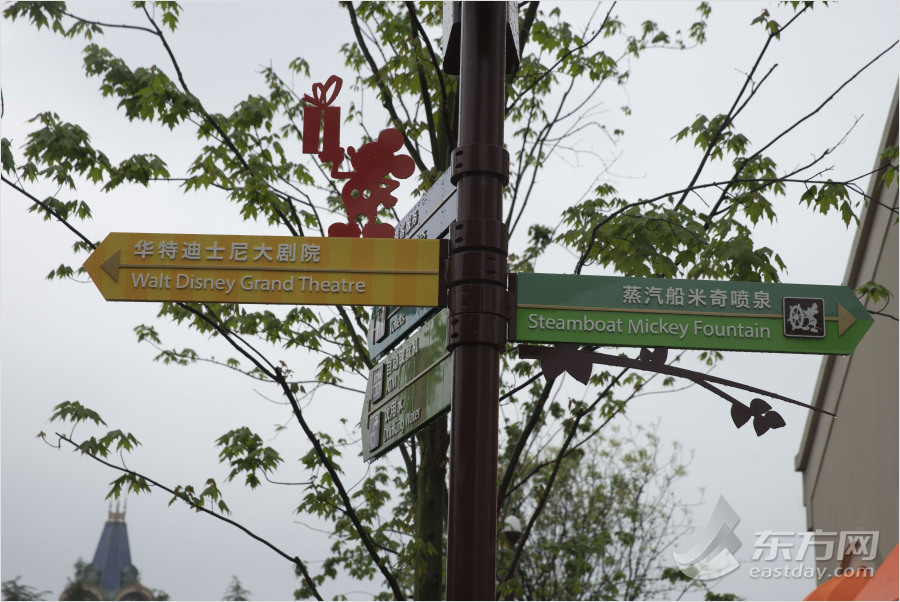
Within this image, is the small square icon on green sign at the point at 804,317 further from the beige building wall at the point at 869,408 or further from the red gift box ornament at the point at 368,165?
the beige building wall at the point at 869,408

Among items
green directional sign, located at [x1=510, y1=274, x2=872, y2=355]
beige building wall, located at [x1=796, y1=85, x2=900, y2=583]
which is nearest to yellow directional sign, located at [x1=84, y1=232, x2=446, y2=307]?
green directional sign, located at [x1=510, y1=274, x2=872, y2=355]

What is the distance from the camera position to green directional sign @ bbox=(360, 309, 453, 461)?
3.20 m

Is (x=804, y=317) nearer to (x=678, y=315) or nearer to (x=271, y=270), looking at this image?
(x=678, y=315)

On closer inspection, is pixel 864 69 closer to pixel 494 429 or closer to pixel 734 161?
pixel 734 161

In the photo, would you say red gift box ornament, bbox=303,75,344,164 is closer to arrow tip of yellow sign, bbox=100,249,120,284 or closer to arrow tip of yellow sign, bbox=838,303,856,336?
arrow tip of yellow sign, bbox=100,249,120,284

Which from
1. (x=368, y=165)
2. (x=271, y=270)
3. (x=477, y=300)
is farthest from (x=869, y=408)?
(x=271, y=270)

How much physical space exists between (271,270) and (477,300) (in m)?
0.70

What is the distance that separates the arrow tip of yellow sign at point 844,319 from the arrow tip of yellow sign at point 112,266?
96.8 inches

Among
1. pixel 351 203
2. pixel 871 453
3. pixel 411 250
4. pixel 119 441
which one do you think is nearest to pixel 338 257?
pixel 411 250

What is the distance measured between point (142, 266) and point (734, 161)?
4.96 metres

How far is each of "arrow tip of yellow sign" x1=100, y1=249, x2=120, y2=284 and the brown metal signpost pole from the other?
114 centimetres

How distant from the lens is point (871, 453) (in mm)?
10602

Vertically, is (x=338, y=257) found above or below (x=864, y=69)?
below

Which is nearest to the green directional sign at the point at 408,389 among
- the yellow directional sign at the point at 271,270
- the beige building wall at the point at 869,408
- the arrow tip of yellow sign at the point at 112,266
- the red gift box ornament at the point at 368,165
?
the yellow directional sign at the point at 271,270
